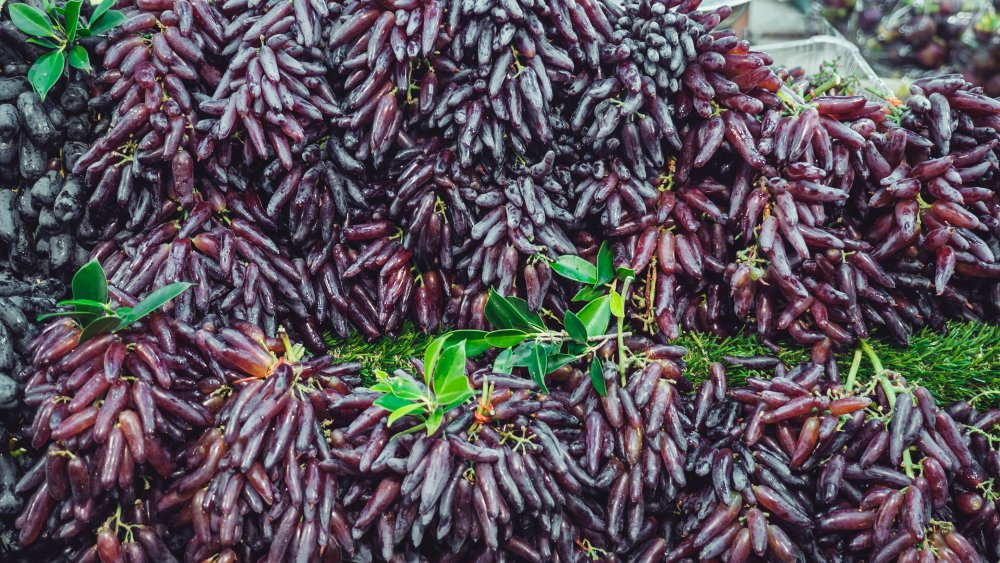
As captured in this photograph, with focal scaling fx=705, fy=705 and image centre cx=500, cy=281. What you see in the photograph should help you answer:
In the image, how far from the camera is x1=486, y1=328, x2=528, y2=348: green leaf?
152cm

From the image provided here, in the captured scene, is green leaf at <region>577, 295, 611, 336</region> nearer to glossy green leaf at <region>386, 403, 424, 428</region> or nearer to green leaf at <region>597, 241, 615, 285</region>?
green leaf at <region>597, 241, 615, 285</region>

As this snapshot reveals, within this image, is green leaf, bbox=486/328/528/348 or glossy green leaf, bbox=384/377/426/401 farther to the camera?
green leaf, bbox=486/328/528/348

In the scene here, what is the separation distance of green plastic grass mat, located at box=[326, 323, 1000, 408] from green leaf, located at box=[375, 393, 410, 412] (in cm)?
33

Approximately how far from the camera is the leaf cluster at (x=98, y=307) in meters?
1.35

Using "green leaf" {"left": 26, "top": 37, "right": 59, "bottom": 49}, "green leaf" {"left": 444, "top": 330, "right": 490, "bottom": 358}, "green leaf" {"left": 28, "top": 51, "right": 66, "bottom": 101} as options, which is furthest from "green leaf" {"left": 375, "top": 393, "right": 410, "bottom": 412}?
"green leaf" {"left": 26, "top": 37, "right": 59, "bottom": 49}

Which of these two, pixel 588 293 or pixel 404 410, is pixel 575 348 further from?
pixel 404 410

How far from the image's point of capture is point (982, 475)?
1523mm

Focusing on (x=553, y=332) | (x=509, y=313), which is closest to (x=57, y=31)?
(x=509, y=313)

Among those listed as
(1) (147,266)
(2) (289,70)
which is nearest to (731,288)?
(2) (289,70)

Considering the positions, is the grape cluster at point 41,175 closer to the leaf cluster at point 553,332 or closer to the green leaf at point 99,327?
the green leaf at point 99,327

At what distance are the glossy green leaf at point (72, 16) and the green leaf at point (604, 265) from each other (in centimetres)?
130

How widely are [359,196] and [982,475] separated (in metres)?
1.52

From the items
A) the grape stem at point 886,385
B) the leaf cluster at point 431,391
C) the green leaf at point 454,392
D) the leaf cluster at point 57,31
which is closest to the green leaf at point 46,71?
the leaf cluster at point 57,31

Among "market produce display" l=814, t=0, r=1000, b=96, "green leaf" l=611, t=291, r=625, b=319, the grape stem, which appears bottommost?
"market produce display" l=814, t=0, r=1000, b=96
